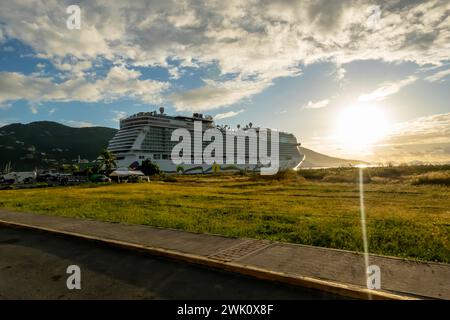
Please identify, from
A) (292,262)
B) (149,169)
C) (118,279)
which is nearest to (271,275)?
(292,262)

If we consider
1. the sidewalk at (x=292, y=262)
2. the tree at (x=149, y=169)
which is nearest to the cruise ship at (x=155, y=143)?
the tree at (x=149, y=169)

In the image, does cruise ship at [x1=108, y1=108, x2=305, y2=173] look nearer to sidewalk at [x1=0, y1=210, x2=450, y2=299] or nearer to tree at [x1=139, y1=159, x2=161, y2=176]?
tree at [x1=139, y1=159, x2=161, y2=176]

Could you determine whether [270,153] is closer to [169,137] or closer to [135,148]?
[169,137]

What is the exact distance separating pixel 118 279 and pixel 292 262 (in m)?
3.27

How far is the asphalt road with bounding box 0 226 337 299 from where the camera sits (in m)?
4.94

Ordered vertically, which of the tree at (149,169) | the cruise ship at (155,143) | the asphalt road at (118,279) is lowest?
the asphalt road at (118,279)

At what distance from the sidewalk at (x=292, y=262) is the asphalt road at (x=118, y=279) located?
210 mm

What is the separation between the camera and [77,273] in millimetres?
6012

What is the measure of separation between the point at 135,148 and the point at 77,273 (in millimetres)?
88685

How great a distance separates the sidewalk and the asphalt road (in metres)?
0.21

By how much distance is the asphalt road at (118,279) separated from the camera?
4941 millimetres

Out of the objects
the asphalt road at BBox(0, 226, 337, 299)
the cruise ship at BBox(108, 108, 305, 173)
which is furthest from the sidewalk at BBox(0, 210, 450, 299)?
the cruise ship at BBox(108, 108, 305, 173)

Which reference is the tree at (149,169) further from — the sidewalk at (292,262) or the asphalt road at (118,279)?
the asphalt road at (118,279)
